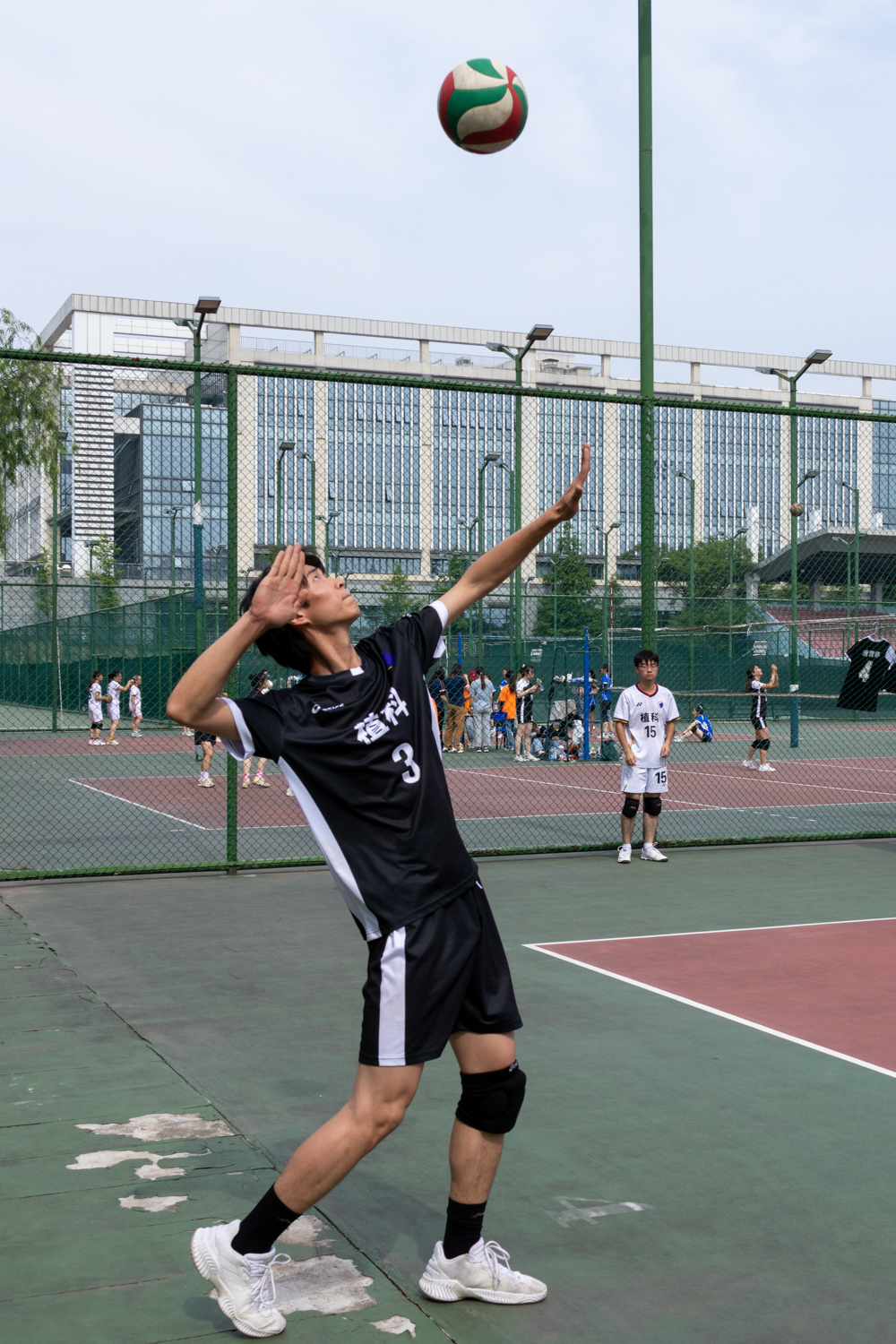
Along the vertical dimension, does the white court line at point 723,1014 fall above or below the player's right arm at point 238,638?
below

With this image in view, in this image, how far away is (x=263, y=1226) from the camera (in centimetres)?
292

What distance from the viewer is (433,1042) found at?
9.75 ft

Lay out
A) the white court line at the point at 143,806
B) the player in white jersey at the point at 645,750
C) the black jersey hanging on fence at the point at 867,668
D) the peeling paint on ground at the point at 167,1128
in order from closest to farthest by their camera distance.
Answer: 1. the peeling paint on ground at the point at 167,1128
2. the player in white jersey at the point at 645,750
3. the black jersey hanging on fence at the point at 867,668
4. the white court line at the point at 143,806

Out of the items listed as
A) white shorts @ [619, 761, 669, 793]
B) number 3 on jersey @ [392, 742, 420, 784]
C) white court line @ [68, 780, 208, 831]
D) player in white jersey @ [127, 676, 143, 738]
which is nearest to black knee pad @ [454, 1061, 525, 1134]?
number 3 on jersey @ [392, 742, 420, 784]

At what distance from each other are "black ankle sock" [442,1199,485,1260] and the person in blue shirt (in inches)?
938

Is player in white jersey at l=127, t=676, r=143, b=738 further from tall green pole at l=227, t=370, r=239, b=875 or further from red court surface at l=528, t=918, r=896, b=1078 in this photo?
red court surface at l=528, t=918, r=896, b=1078

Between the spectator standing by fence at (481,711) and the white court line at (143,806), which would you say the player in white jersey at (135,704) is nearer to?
the spectator standing by fence at (481,711)

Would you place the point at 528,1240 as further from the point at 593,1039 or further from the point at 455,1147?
the point at 593,1039

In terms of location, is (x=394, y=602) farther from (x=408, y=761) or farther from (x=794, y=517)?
(x=408, y=761)

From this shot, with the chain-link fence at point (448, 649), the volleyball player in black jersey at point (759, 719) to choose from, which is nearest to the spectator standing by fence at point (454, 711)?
the chain-link fence at point (448, 649)

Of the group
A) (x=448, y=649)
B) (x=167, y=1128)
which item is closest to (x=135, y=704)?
(x=448, y=649)

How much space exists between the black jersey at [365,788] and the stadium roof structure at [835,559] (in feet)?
62.4

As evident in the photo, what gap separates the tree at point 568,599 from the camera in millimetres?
26469

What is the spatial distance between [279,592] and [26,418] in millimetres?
18397
